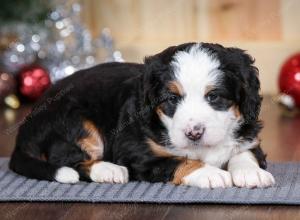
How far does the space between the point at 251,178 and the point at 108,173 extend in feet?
1.97

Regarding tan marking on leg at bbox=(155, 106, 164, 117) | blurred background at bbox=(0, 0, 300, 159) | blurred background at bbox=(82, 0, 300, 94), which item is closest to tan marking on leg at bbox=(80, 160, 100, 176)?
tan marking on leg at bbox=(155, 106, 164, 117)

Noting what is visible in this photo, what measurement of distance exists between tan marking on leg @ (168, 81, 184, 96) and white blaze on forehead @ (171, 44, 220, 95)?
0.05 ft

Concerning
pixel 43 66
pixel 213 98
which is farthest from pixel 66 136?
pixel 43 66

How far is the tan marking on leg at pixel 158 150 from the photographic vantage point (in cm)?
310

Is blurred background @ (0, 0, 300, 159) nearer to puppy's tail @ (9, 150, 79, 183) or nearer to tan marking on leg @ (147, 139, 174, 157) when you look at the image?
puppy's tail @ (9, 150, 79, 183)

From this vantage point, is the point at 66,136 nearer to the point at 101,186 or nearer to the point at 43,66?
the point at 101,186

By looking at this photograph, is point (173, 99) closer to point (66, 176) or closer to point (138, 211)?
point (138, 211)

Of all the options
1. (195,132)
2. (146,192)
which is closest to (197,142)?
(195,132)

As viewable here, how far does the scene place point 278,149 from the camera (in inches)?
158

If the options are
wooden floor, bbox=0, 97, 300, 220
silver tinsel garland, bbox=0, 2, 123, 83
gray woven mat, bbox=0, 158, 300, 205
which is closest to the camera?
wooden floor, bbox=0, 97, 300, 220

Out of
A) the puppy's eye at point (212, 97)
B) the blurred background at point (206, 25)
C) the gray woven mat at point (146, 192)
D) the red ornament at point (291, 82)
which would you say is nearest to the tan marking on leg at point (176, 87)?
the puppy's eye at point (212, 97)

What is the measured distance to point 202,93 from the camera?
293cm

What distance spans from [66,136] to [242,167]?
79 centimetres

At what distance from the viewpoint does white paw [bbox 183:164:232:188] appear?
2.98m
